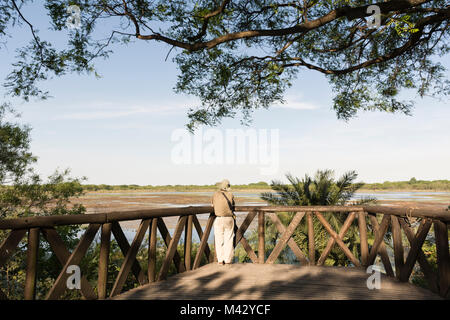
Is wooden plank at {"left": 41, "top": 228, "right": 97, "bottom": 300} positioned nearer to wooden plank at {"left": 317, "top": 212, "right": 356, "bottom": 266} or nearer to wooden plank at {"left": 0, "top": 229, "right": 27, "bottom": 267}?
wooden plank at {"left": 0, "top": 229, "right": 27, "bottom": 267}

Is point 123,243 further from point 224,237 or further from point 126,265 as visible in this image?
point 224,237

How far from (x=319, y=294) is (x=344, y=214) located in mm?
9071

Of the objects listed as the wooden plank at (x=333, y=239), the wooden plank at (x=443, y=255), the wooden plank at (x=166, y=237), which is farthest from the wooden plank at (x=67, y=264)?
the wooden plank at (x=333, y=239)

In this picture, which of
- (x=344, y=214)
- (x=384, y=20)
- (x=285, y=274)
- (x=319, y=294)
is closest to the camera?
(x=319, y=294)

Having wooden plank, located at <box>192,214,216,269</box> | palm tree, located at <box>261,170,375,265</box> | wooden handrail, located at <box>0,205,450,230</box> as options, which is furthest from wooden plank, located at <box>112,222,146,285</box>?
palm tree, located at <box>261,170,375,265</box>

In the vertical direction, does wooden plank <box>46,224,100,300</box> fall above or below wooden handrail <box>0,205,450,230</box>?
below

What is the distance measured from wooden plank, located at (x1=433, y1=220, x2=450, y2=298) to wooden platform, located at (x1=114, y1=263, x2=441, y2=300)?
29cm

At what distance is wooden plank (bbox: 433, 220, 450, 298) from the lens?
13.5 ft

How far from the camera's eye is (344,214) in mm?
13039

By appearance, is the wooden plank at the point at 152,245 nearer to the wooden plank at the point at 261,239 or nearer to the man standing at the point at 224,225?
the man standing at the point at 224,225

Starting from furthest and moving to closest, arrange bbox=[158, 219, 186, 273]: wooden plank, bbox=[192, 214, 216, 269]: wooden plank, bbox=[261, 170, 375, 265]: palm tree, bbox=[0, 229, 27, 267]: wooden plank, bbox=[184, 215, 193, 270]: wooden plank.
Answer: bbox=[261, 170, 375, 265]: palm tree
bbox=[192, 214, 216, 269]: wooden plank
bbox=[184, 215, 193, 270]: wooden plank
bbox=[158, 219, 186, 273]: wooden plank
bbox=[0, 229, 27, 267]: wooden plank

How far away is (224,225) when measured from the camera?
6566 mm

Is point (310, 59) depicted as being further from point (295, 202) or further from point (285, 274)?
point (285, 274)
